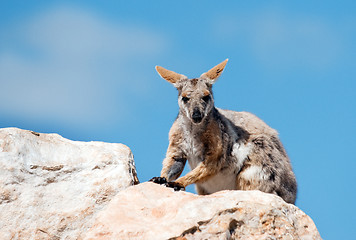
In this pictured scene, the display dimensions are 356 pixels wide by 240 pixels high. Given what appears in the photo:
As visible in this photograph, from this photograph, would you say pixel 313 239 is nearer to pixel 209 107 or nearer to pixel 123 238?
pixel 123 238

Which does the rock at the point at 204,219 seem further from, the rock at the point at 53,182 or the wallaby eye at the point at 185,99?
the wallaby eye at the point at 185,99

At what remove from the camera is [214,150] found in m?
10.1

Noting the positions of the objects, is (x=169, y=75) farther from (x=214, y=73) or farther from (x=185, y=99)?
(x=214, y=73)

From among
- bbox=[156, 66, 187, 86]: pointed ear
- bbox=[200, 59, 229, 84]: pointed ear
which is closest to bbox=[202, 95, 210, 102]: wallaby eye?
bbox=[200, 59, 229, 84]: pointed ear

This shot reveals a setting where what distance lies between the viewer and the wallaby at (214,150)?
10.1 meters

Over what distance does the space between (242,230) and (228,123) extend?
15.5 ft

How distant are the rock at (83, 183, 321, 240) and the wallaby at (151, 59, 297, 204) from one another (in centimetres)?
310

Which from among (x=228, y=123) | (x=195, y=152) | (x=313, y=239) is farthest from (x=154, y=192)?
(x=228, y=123)

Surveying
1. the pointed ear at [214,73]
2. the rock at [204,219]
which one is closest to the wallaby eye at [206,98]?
the pointed ear at [214,73]

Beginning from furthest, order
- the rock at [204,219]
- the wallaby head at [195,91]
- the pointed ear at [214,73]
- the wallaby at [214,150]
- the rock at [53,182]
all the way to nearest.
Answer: the pointed ear at [214,73]
the wallaby at [214,150]
the wallaby head at [195,91]
the rock at [53,182]
the rock at [204,219]

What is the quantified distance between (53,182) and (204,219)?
284 centimetres

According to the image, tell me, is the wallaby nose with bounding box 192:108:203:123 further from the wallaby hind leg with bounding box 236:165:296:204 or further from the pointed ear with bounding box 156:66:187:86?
the wallaby hind leg with bounding box 236:165:296:204

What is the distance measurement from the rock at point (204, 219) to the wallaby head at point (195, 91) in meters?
3.23

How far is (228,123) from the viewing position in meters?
10.8
